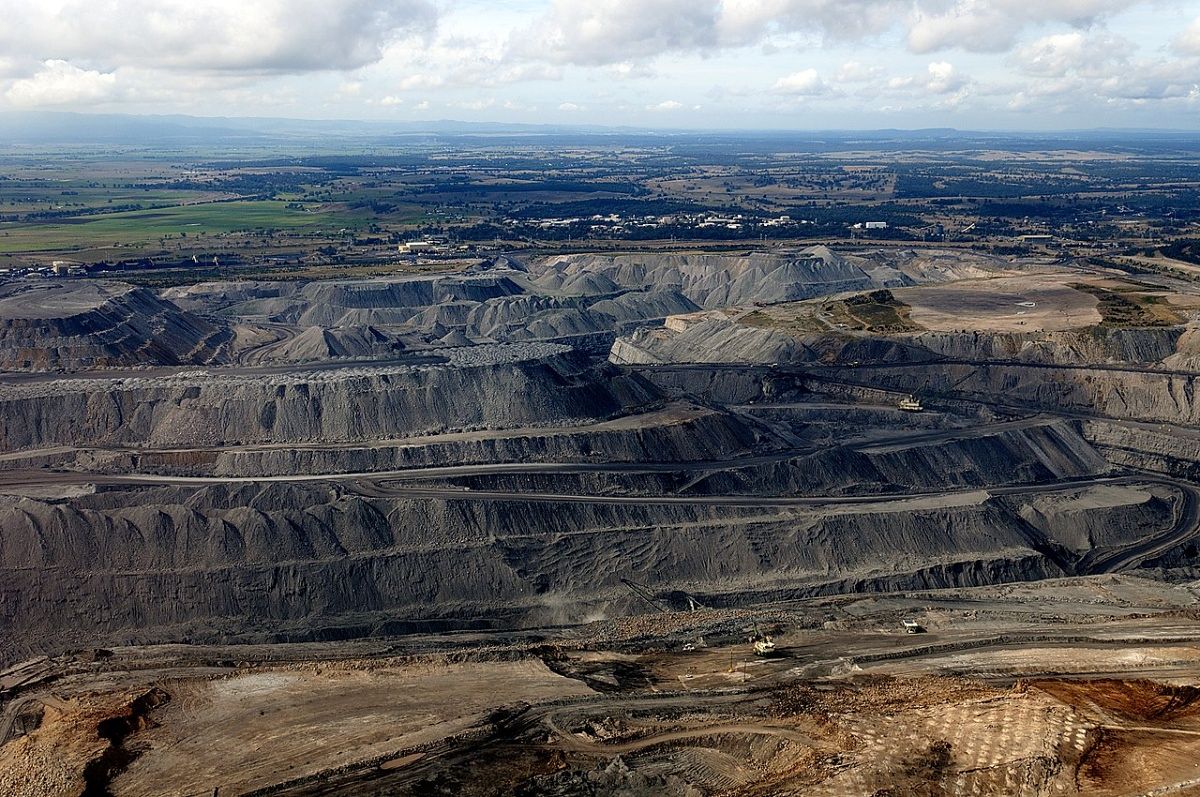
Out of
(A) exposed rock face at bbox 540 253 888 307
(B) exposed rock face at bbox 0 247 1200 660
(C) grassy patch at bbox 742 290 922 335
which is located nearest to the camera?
(B) exposed rock face at bbox 0 247 1200 660

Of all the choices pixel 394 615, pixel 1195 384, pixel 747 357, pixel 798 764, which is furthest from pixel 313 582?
pixel 1195 384

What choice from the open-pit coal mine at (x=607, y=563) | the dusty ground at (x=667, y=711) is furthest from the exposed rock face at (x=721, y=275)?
the dusty ground at (x=667, y=711)

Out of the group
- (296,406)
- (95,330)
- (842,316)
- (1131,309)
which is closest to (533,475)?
(296,406)

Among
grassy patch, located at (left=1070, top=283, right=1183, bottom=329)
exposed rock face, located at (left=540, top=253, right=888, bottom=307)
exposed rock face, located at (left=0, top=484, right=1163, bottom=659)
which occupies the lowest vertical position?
exposed rock face, located at (left=0, top=484, right=1163, bottom=659)

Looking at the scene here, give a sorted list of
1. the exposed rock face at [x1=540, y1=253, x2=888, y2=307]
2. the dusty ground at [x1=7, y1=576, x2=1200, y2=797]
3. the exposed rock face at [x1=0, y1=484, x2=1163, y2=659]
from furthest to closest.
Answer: the exposed rock face at [x1=540, y1=253, x2=888, y2=307] < the exposed rock face at [x1=0, y1=484, x2=1163, y2=659] < the dusty ground at [x1=7, y1=576, x2=1200, y2=797]

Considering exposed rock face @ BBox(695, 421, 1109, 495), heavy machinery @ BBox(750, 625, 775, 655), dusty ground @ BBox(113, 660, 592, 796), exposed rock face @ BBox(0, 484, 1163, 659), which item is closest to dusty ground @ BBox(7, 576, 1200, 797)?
dusty ground @ BBox(113, 660, 592, 796)

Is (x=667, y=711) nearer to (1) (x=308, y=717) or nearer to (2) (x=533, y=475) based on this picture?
(1) (x=308, y=717)

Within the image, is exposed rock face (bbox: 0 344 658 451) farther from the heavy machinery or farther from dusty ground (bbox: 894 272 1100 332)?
dusty ground (bbox: 894 272 1100 332)
